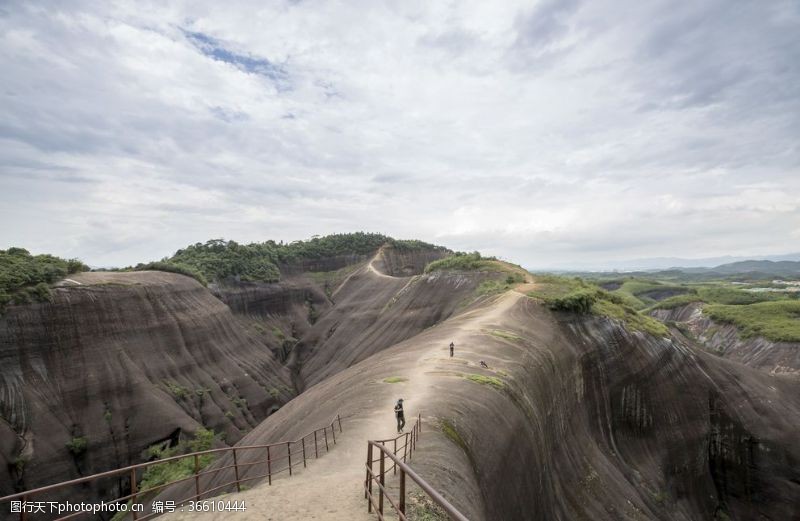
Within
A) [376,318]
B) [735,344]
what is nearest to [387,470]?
[376,318]

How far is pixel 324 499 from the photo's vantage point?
30.6ft

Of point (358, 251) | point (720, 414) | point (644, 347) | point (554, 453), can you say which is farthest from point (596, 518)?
point (358, 251)

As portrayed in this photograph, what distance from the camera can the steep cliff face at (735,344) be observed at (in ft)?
163

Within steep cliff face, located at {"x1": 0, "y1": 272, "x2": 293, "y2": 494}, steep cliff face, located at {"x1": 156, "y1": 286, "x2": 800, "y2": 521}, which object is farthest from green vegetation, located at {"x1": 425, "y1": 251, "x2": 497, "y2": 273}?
steep cliff face, located at {"x1": 0, "y1": 272, "x2": 293, "y2": 494}

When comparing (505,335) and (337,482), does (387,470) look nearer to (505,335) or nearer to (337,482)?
(337,482)

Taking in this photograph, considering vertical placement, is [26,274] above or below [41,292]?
above

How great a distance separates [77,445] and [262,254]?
59720 mm

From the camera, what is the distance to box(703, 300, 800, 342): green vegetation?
5303 centimetres

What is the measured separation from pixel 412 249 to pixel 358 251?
567 inches

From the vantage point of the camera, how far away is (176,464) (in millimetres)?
25422

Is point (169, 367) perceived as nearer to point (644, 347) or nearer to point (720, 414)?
point (644, 347)

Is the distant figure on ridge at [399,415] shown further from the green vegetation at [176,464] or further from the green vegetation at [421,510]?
the green vegetation at [176,464]

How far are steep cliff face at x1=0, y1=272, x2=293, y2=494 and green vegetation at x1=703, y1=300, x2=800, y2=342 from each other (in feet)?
210

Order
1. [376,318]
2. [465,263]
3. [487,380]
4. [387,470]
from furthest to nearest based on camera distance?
[376,318] < [465,263] < [487,380] < [387,470]
